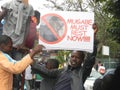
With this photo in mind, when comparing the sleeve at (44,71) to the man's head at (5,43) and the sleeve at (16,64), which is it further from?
the sleeve at (16,64)

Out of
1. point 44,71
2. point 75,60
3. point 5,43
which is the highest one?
point 5,43

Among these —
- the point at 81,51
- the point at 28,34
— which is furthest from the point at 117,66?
the point at 28,34

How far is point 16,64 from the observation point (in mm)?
4047

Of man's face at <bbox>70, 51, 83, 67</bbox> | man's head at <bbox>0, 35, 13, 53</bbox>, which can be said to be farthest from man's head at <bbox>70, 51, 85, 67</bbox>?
man's head at <bbox>0, 35, 13, 53</bbox>

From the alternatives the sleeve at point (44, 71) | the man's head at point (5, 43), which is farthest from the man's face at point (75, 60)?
the man's head at point (5, 43)

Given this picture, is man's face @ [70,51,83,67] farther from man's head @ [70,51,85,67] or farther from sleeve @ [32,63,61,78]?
sleeve @ [32,63,61,78]

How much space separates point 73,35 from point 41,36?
384 millimetres

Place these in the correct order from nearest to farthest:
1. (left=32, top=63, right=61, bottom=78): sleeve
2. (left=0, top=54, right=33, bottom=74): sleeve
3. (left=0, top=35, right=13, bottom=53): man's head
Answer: (left=0, top=54, right=33, bottom=74): sleeve, (left=0, top=35, right=13, bottom=53): man's head, (left=32, top=63, right=61, bottom=78): sleeve

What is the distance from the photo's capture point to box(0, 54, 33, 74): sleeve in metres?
3.97

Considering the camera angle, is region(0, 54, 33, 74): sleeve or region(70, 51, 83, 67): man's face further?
region(70, 51, 83, 67): man's face

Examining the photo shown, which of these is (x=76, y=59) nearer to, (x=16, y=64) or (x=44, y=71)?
(x=44, y=71)

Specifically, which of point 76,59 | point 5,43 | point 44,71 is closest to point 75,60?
point 76,59

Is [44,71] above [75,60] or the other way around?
the other way around

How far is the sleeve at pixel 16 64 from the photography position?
3.97 metres
